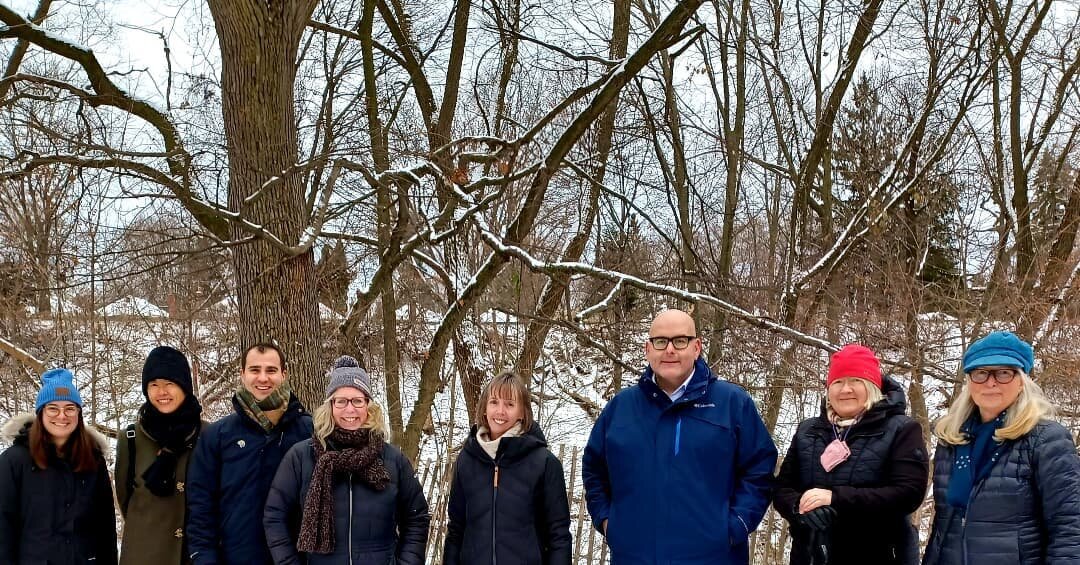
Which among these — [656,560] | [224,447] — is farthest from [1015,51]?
[224,447]

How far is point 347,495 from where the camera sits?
3000 millimetres

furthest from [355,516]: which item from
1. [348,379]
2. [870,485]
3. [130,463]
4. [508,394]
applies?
[870,485]

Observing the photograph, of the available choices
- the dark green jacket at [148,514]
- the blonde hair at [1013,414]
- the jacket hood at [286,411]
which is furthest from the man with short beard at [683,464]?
the dark green jacket at [148,514]

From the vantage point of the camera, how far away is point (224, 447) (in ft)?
10.4

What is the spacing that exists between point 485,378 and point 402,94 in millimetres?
4211

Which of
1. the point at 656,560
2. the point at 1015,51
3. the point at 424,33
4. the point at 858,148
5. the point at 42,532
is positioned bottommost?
the point at 656,560

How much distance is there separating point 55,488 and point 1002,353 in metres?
3.86

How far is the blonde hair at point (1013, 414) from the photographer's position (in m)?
2.57

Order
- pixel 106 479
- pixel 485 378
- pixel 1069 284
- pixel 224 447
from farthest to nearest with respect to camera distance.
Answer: pixel 485 378
pixel 1069 284
pixel 106 479
pixel 224 447

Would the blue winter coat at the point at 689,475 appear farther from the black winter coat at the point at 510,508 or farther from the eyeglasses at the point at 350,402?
the eyeglasses at the point at 350,402

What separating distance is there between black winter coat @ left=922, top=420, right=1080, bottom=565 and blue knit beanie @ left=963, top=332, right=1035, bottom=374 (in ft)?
0.74

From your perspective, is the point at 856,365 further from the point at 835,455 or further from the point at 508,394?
the point at 508,394

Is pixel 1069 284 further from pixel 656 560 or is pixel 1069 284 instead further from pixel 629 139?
pixel 656 560

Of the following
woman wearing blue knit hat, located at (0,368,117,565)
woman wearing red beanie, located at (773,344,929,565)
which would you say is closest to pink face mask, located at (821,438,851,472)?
woman wearing red beanie, located at (773,344,929,565)
